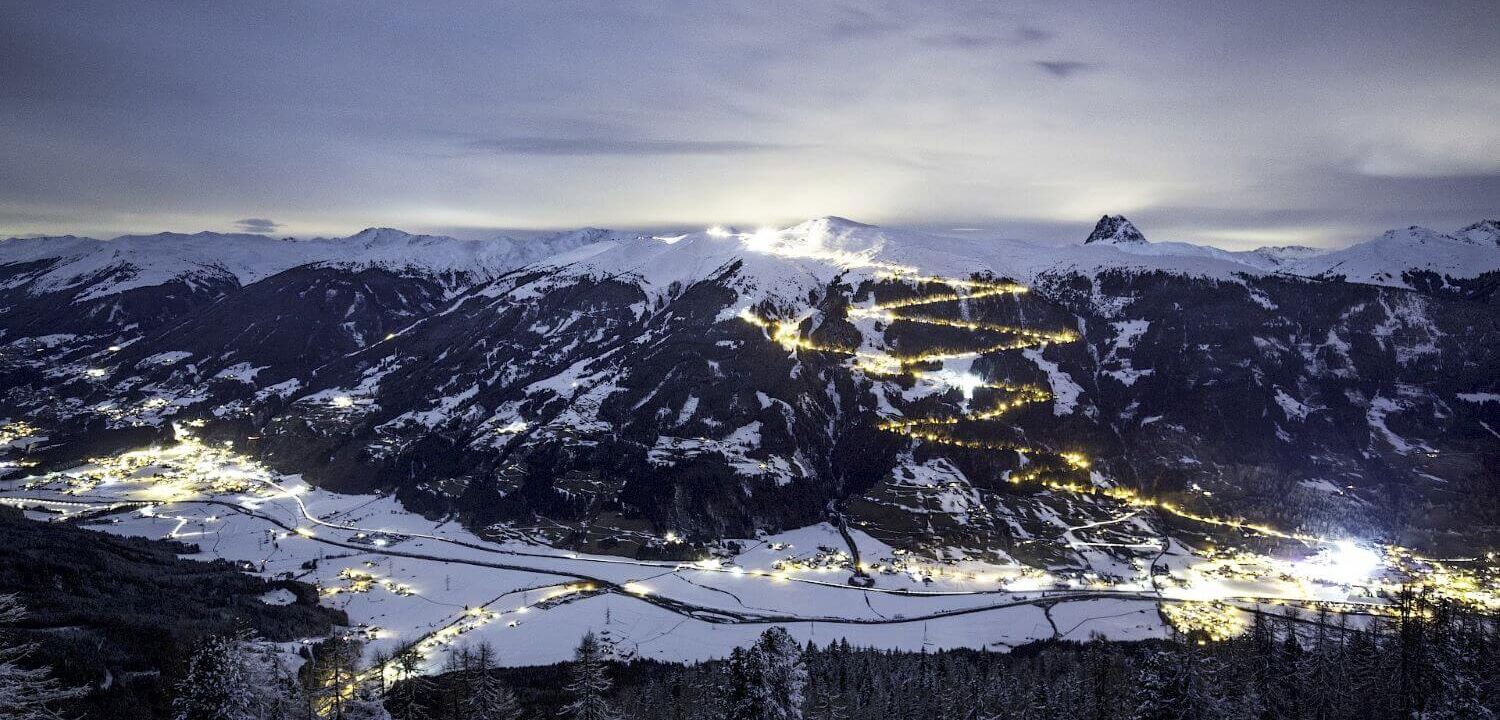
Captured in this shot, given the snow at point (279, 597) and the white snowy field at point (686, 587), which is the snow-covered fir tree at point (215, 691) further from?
the snow at point (279, 597)

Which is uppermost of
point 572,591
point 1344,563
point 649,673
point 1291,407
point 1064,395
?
point 1291,407

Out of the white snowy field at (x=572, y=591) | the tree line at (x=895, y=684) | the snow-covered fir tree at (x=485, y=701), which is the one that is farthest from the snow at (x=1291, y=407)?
the snow-covered fir tree at (x=485, y=701)

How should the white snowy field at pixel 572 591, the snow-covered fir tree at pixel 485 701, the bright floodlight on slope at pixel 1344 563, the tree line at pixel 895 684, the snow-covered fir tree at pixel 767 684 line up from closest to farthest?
1. the snow-covered fir tree at pixel 767 684
2. the tree line at pixel 895 684
3. the snow-covered fir tree at pixel 485 701
4. the white snowy field at pixel 572 591
5. the bright floodlight on slope at pixel 1344 563

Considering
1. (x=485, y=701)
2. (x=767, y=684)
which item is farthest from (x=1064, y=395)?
(x=767, y=684)

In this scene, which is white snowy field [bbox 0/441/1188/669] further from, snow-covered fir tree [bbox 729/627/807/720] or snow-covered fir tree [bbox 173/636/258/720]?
snow-covered fir tree [bbox 729/627/807/720]

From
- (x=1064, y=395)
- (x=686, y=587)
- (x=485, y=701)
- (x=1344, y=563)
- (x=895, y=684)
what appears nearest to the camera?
(x=485, y=701)

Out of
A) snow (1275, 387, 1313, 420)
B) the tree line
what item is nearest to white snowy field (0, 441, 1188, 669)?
the tree line

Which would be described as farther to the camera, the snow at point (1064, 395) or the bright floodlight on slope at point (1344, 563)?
the snow at point (1064, 395)

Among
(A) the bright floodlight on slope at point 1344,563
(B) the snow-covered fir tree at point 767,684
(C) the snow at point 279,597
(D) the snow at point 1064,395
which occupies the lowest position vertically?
(C) the snow at point 279,597

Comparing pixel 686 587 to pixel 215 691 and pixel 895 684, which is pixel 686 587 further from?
pixel 215 691

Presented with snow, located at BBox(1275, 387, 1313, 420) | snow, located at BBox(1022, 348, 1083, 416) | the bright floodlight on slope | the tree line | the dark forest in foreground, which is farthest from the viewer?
snow, located at BBox(1022, 348, 1083, 416)

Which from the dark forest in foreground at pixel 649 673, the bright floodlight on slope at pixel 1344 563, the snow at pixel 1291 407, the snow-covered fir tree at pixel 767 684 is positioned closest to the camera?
the snow-covered fir tree at pixel 767 684

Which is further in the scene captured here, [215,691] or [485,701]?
[485,701]
